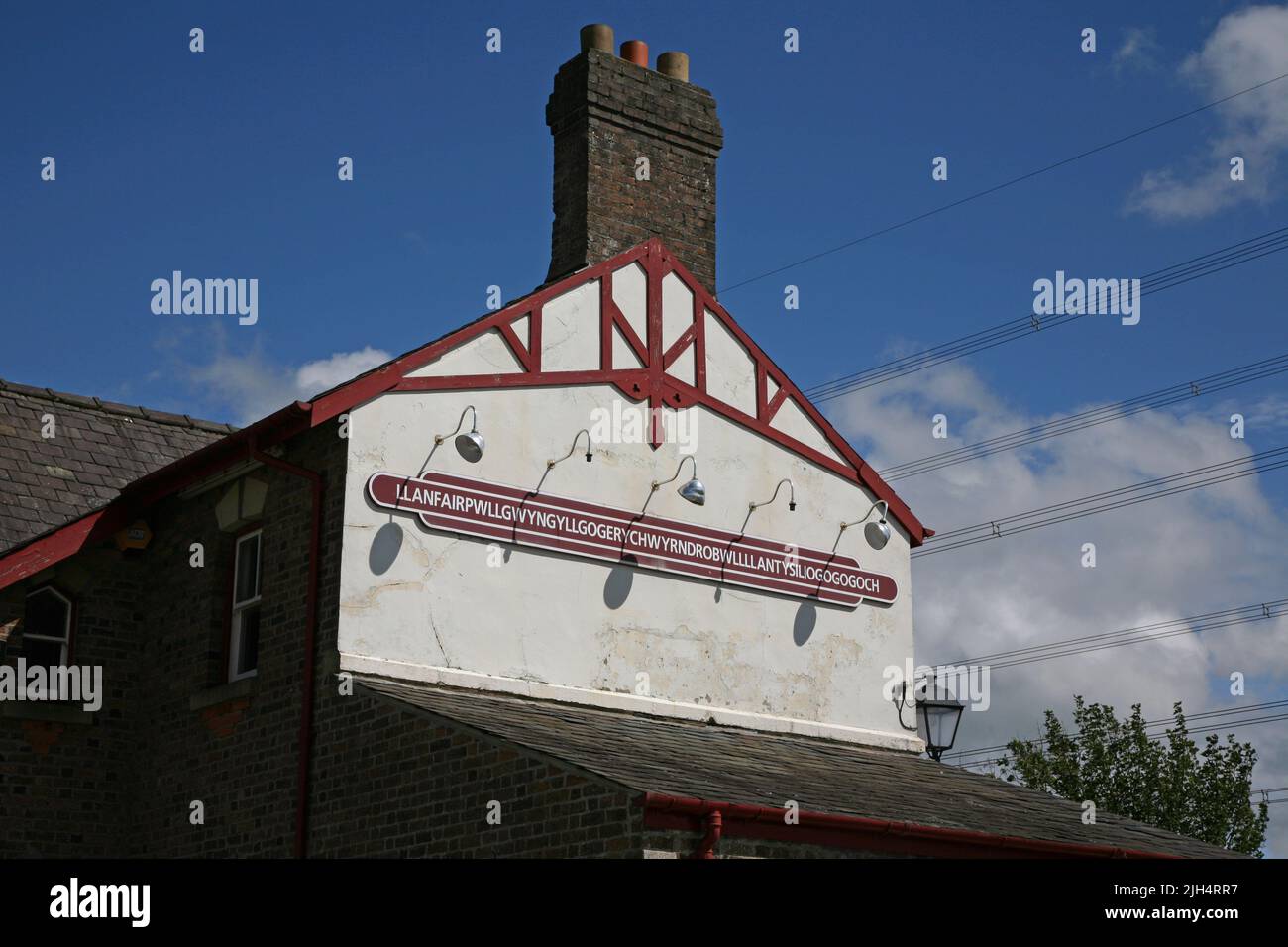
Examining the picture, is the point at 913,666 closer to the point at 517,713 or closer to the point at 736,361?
the point at 736,361

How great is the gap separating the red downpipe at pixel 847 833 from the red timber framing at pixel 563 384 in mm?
5333

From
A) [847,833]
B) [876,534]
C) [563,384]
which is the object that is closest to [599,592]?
[563,384]

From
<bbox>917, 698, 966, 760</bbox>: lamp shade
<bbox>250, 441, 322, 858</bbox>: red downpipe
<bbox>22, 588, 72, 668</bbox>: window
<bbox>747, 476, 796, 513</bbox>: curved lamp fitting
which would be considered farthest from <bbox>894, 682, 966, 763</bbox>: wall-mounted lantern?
<bbox>22, 588, 72, 668</bbox>: window

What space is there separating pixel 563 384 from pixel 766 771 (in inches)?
178

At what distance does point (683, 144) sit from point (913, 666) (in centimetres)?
657

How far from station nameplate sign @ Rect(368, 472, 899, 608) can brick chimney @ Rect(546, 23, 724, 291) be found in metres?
3.07

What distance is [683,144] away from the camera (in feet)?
62.1

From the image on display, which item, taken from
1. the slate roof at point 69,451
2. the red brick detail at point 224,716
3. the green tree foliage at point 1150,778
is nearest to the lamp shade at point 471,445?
the red brick detail at point 224,716

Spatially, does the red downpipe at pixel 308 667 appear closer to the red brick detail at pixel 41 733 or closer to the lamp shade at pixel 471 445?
the lamp shade at pixel 471 445

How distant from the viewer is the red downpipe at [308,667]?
14.1 meters

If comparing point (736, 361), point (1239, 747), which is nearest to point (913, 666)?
point (736, 361)

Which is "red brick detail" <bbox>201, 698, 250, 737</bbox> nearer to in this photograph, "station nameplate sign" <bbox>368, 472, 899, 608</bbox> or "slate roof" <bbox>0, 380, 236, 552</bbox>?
"station nameplate sign" <bbox>368, 472, 899, 608</bbox>

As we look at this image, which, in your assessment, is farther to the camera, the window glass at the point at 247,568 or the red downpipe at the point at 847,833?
the window glass at the point at 247,568
